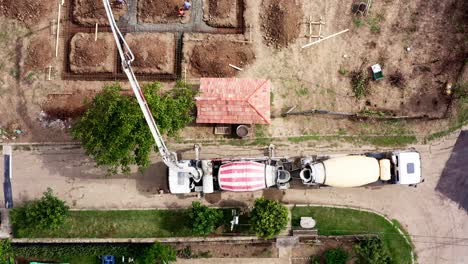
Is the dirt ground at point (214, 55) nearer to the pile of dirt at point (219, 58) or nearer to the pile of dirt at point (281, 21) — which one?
the pile of dirt at point (219, 58)

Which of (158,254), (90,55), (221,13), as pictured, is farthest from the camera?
(221,13)

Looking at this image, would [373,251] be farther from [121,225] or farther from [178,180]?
[121,225]

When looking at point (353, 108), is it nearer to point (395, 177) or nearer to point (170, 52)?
point (395, 177)

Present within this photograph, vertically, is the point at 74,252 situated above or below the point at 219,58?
below

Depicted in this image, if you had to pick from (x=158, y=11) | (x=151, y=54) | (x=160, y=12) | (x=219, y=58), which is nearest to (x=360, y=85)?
(x=219, y=58)

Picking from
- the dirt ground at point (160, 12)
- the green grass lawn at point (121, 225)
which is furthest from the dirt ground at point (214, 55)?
the green grass lawn at point (121, 225)

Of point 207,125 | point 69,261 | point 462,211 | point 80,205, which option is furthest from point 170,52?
point 462,211

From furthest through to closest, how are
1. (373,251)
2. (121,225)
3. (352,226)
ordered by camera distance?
(121,225), (352,226), (373,251)
